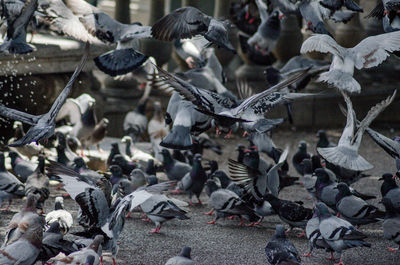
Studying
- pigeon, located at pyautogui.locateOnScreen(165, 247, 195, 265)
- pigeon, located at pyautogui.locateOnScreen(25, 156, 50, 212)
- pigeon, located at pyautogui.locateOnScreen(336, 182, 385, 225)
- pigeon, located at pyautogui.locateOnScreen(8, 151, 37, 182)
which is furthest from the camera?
pigeon, located at pyautogui.locateOnScreen(8, 151, 37, 182)

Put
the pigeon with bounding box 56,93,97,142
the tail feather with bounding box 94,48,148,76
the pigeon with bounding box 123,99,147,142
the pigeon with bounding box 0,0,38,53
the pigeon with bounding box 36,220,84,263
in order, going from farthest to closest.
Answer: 1. the pigeon with bounding box 123,99,147,142
2. the pigeon with bounding box 56,93,97,142
3. the tail feather with bounding box 94,48,148,76
4. the pigeon with bounding box 0,0,38,53
5. the pigeon with bounding box 36,220,84,263

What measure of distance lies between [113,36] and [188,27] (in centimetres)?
121

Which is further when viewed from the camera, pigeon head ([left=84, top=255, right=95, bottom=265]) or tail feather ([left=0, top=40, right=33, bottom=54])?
tail feather ([left=0, top=40, right=33, bottom=54])

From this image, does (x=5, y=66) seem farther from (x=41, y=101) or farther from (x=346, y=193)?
(x=346, y=193)

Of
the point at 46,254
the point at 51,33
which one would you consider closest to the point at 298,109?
the point at 51,33

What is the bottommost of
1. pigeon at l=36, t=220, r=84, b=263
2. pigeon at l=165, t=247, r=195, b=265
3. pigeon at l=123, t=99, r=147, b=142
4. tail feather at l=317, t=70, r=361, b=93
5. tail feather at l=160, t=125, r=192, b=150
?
pigeon at l=123, t=99, r=147, b=142

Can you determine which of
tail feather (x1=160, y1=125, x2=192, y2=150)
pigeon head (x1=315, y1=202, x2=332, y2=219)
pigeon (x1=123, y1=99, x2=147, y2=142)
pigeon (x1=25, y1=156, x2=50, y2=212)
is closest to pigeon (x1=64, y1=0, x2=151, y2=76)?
tail feather (x1=160, y1=125, x2=192, y2=150)

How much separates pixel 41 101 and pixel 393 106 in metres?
6.50

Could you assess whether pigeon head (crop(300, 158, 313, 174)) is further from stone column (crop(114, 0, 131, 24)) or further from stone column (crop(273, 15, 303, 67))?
stone column (crop(273, 15, 303, 67))

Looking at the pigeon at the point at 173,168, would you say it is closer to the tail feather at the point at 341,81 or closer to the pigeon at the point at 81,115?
the pigeon at the point at 81,115

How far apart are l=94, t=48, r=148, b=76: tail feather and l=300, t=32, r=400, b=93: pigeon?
6.29 ft

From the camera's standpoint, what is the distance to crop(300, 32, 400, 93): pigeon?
7.96 meters

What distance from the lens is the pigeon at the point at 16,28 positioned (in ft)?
28.7

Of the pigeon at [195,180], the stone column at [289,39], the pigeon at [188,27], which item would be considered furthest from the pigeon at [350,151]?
the stone column at [289,39]
